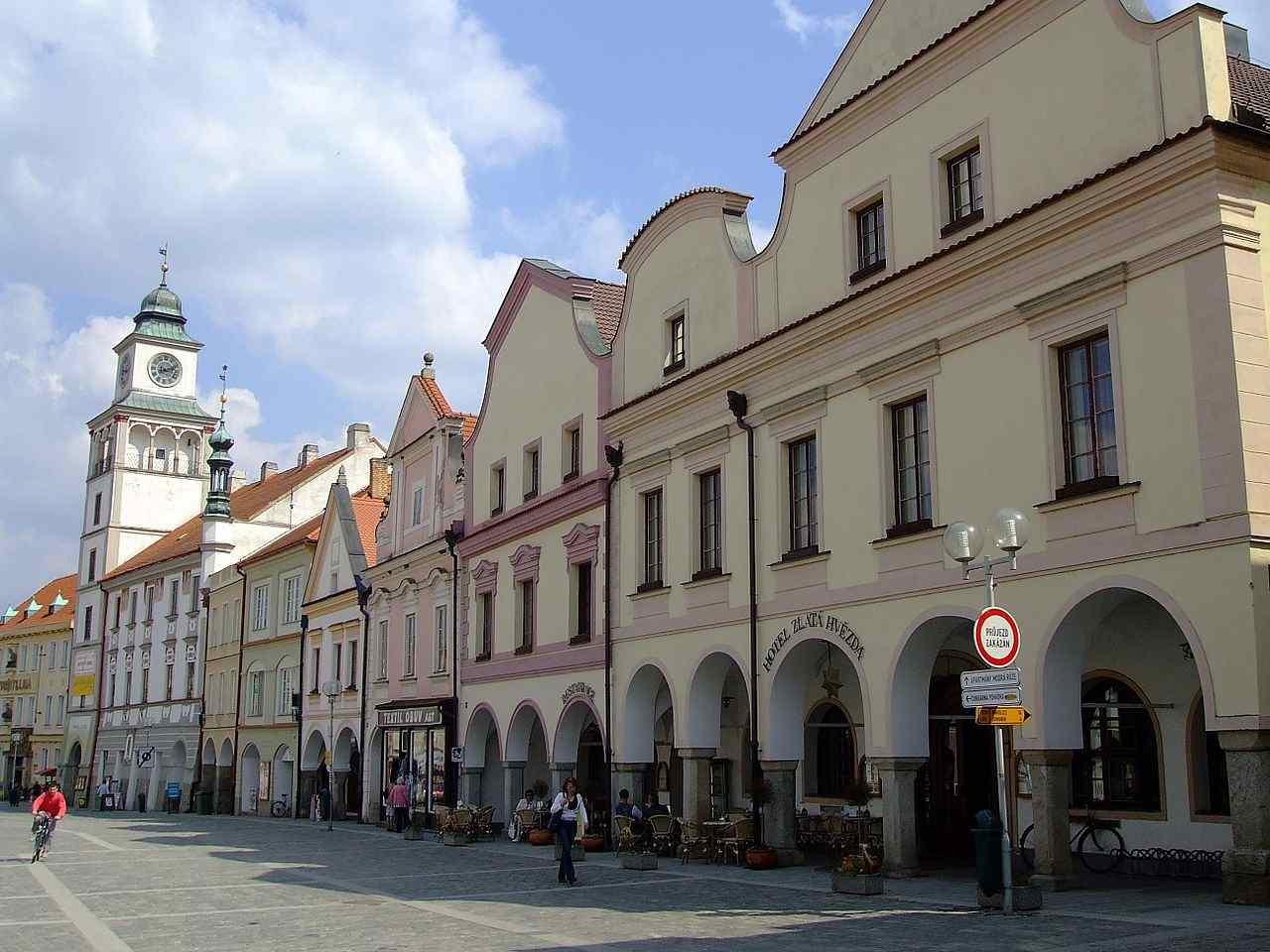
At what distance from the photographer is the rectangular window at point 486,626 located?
113 ft

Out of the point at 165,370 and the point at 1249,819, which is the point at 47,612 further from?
the point at 1249,819

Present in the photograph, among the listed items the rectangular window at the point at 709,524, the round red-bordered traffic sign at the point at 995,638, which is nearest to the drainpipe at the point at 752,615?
the rectangular window at the point at 709,524

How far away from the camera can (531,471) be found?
1319 inches

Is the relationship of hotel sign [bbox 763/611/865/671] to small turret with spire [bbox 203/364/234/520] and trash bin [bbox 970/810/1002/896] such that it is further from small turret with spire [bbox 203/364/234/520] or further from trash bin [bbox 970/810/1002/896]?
small turret with spire [bbox 203/364/234/520]

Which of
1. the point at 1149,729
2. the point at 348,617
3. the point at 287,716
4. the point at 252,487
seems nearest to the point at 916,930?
the point at 1149,729

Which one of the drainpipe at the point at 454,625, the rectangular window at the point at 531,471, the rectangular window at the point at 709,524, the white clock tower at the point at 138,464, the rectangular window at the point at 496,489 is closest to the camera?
the rectangular window at the point at 709,524

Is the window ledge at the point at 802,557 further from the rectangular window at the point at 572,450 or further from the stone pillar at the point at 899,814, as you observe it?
the rectangular window at the point at 572,450

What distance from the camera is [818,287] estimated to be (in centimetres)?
2231

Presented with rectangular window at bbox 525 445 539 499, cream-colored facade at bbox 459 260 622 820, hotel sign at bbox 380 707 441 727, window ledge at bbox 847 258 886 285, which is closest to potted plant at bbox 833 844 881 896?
window ledge at bbox 847 258 886 285

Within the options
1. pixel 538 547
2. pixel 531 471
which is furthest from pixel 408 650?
pixel 538 547

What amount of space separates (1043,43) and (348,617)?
33020mm

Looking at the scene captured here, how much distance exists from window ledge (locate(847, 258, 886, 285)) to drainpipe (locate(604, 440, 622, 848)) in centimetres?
809

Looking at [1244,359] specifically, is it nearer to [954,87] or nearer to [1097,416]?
[1097,416]

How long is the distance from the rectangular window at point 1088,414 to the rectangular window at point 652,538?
35.5 feet
